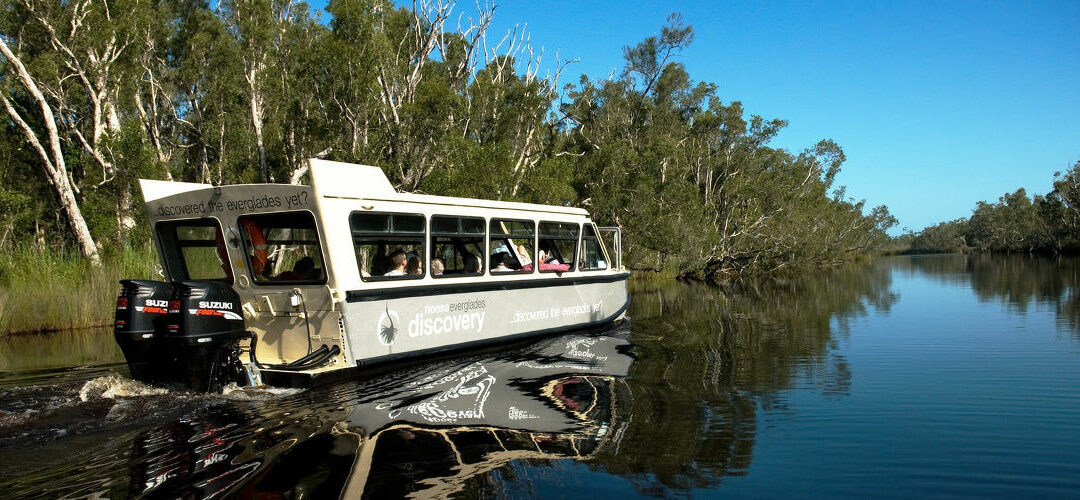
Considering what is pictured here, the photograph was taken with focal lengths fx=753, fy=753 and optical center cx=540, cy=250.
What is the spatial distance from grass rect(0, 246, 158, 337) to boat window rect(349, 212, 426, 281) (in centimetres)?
934

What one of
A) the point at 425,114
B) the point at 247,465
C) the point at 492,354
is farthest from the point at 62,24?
the point at 247,465

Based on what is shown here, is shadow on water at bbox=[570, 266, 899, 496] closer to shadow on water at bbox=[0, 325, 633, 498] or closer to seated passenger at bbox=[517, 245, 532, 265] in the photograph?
shadow on water at bbox=[0, 325, 633, 498]

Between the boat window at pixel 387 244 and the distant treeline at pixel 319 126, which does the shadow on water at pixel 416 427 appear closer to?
the boat window at pixel 387 244

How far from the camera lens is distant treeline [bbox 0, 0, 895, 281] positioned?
21.7 m

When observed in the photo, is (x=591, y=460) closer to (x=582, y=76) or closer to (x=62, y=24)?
(x=62, y=24)

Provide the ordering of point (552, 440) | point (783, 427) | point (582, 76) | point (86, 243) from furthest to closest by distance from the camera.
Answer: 1. point (582, 76)
2. point (86, 243)
3. point (783, 427)
4. point (552, 440)

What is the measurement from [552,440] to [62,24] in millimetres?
22374

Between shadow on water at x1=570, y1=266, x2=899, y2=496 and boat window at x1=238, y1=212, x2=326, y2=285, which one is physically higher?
boat window at x1=238, y1=212, x2=326, y2=285

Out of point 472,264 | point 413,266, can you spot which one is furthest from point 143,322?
point 472,264

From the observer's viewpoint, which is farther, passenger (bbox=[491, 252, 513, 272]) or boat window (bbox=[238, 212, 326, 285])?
passenger (bbox=[491, 252, 513, 272])

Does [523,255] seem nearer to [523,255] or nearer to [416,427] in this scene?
[523,255]

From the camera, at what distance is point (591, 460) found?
568 centimetres

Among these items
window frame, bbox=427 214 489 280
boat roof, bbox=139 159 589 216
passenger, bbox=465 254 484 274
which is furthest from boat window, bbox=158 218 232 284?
passenger, bbox=465 254 484 274

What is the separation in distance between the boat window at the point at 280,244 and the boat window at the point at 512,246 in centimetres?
271
